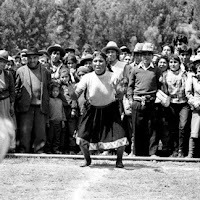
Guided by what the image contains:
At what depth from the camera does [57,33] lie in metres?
48.1

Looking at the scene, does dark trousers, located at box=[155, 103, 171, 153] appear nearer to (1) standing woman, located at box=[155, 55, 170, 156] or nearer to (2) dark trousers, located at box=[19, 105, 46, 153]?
(1) standing woman, located at box=[155, 55, 170, 156]

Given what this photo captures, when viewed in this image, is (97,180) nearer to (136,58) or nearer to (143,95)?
(143,95)

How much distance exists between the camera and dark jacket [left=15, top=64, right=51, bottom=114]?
37.9 feet

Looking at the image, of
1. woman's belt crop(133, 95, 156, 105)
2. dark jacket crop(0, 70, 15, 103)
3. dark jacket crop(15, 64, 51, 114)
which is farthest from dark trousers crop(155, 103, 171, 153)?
dark jacket crop(0, 70, 15, 103)

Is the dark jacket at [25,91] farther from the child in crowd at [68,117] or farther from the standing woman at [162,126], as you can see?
the standing woman at [162,126]

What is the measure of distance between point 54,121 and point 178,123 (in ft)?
8.51

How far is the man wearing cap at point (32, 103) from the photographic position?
11594mm

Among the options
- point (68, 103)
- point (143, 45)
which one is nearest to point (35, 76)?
point (68, 103)

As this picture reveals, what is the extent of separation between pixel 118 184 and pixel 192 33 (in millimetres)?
36176

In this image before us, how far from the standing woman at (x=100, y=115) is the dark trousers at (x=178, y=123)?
197cm

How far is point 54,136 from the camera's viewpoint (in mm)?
12117

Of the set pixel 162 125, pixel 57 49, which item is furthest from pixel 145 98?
pixel 57 49

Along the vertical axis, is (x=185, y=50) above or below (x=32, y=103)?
above

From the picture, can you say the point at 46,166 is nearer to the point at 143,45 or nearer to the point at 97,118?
the point at 97,118
